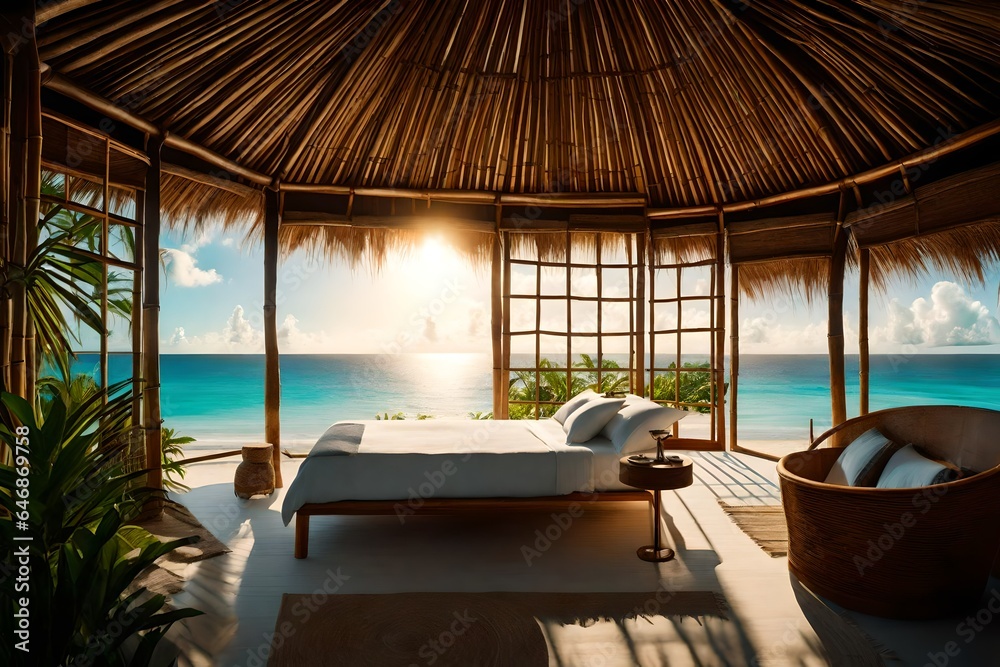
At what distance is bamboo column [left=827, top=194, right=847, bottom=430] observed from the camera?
17.1 ft

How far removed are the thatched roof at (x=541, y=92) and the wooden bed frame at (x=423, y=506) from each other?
2579 millimetres

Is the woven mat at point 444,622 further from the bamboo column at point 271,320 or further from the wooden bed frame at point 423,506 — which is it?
the bamboo column at point 271,320

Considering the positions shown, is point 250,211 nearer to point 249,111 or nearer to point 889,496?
point 249,111

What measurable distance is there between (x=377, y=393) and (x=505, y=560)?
16.2 m

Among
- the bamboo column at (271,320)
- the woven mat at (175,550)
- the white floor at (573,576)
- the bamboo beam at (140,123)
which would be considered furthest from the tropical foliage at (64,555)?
the bamboo column at (271,320)

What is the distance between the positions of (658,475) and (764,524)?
113 centimetres

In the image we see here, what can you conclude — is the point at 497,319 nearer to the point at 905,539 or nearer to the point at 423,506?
the point at 423,506

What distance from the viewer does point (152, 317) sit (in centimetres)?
407

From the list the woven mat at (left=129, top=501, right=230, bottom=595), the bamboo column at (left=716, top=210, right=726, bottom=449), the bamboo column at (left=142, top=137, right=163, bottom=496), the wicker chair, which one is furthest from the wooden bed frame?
the bamboo column at (left=716, top=210, right=726, bottom=449)

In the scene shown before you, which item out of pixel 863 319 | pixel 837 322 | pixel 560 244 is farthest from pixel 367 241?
pixel 863 319

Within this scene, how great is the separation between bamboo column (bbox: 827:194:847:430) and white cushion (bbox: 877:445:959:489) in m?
2.33

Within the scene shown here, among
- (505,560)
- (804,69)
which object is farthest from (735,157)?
(505,560)

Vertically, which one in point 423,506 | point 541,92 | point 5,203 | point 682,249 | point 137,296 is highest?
point 541,92

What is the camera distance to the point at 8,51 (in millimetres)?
2514
